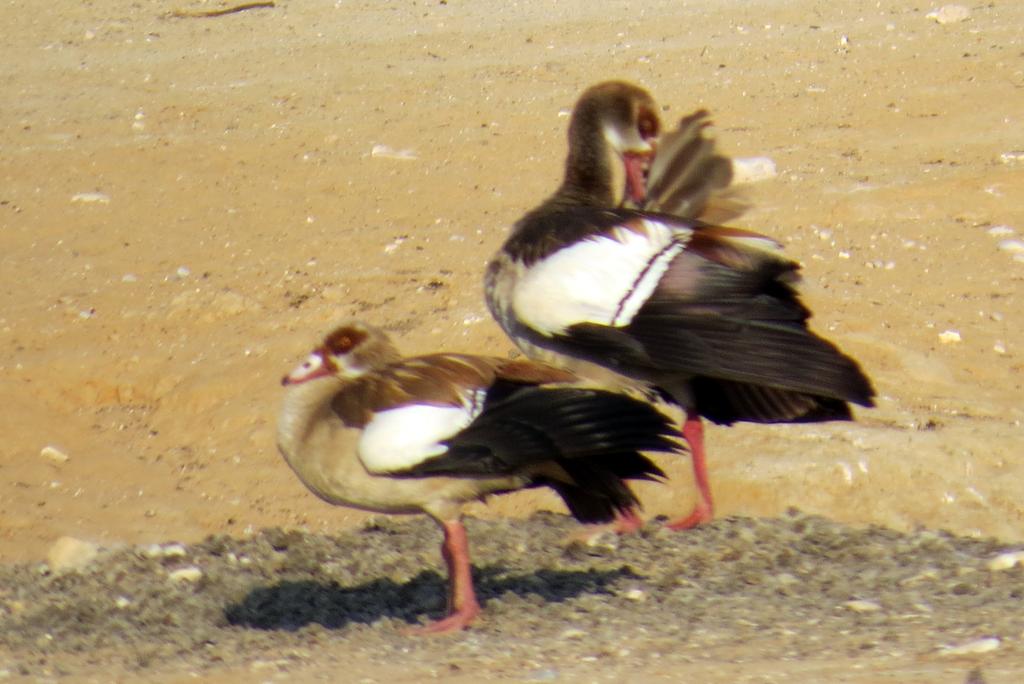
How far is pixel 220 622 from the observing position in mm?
5570

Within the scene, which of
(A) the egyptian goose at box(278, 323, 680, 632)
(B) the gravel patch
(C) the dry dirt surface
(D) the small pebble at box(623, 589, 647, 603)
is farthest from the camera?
(D) the small pebble at box(623, 589, 647, 603)

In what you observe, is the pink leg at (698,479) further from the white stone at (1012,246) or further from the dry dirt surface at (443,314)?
the white stone at (1012,246)

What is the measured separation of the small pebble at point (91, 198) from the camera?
10.5 m

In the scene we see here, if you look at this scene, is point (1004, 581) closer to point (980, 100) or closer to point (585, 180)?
point (585, 180)

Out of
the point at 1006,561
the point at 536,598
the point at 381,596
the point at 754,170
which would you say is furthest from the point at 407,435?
the point at 754,170

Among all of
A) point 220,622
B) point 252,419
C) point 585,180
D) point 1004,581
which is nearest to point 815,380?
point 1004,581

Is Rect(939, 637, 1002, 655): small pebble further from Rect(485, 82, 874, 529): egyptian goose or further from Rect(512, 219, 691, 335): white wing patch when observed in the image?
Rect(512, 219, 691, 335): white wing patch

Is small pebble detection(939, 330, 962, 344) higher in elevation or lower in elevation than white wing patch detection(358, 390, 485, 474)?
lower

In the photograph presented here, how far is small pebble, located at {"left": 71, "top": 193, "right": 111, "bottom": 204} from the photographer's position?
10508mm

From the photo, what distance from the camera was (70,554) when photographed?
6223mm

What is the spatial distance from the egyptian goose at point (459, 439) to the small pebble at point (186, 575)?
3.23ft

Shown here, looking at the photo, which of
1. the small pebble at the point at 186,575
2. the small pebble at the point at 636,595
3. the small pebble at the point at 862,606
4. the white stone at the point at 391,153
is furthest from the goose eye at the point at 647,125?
the white stone at the point at 391,153

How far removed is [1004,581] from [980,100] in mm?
7117

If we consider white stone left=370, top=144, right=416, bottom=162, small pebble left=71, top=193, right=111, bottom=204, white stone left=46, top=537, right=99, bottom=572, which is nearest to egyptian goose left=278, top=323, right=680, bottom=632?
white stone left=46, top=537, right=99, bottom=572
